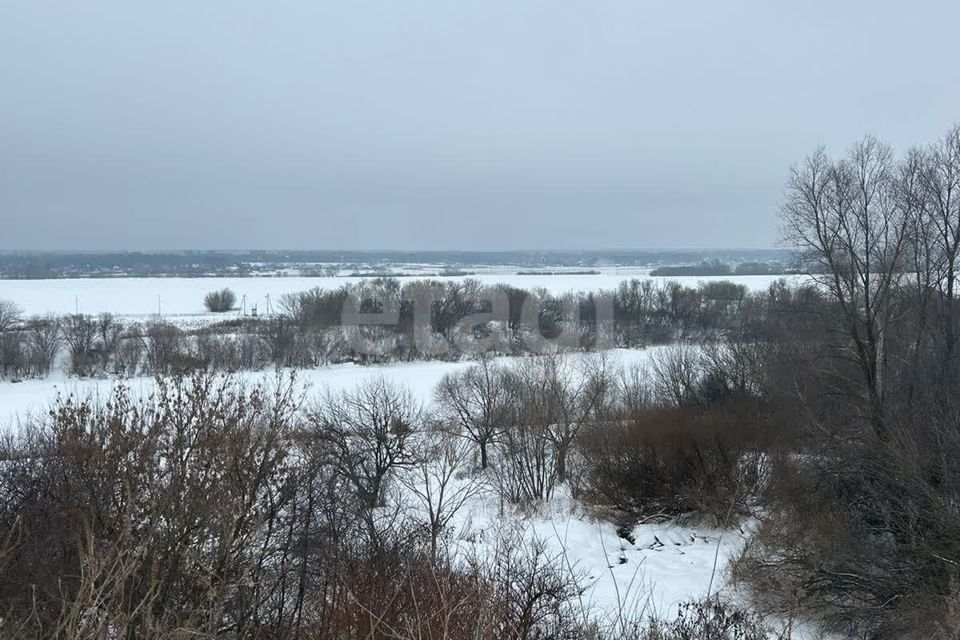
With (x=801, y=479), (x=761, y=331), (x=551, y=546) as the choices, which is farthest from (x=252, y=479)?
(x=761, y=331)

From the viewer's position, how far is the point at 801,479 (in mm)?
16641

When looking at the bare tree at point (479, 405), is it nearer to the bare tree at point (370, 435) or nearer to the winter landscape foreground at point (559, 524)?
the winter landscape foreground at point (559, 524)

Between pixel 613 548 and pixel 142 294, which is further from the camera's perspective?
pixel 142 294

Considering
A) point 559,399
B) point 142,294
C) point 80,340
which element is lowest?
point 80,340

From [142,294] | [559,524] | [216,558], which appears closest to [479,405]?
[559,524]

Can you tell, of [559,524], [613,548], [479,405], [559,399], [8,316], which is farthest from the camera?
[8,316]

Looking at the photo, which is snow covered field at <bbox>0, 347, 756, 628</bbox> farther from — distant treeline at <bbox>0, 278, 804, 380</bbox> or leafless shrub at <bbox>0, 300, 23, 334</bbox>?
leafless shrub at <bbox>0, 300, 23, 334</bbox>

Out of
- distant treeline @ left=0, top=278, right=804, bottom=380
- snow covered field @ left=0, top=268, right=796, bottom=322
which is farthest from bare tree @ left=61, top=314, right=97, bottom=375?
snow covered field @ left=0, top=268, right=796, bottom=322

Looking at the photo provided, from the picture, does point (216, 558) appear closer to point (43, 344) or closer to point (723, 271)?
point (43, 344)

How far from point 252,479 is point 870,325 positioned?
1572 centimetres

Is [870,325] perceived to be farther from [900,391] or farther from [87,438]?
[87,438]

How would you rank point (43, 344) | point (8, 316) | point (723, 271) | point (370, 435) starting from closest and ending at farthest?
point (370, 435), point (43, 344), point (8, 316), point (723, 271)

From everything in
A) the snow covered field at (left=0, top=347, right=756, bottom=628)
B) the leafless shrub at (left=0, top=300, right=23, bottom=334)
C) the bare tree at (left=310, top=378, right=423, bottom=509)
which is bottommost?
the snow covered field at (left=0, top=347, right=756, bottom=628)

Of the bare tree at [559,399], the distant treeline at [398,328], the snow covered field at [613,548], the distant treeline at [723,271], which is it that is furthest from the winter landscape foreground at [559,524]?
the distant treeline at [723,271]
